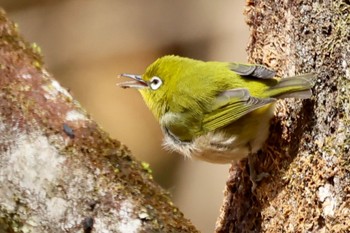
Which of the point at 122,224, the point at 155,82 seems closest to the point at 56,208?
the point at 122,224

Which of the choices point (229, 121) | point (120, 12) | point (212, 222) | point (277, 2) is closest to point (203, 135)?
point (229, 121)

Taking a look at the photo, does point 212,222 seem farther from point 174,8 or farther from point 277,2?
point 277,2

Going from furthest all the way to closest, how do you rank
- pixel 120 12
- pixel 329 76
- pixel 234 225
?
pixel 120 12 < pixel 234 225 < pixel 329 76

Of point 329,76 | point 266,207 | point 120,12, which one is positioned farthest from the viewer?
point 120,12

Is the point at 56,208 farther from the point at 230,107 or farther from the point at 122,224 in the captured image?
the point at 230,107

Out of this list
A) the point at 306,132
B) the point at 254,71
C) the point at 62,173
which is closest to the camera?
the point at 306,132

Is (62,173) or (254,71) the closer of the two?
(62,173)

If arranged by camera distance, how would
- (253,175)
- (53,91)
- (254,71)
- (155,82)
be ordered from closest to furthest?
(254,71) → (253,175) → (53,91) → (155,82)
